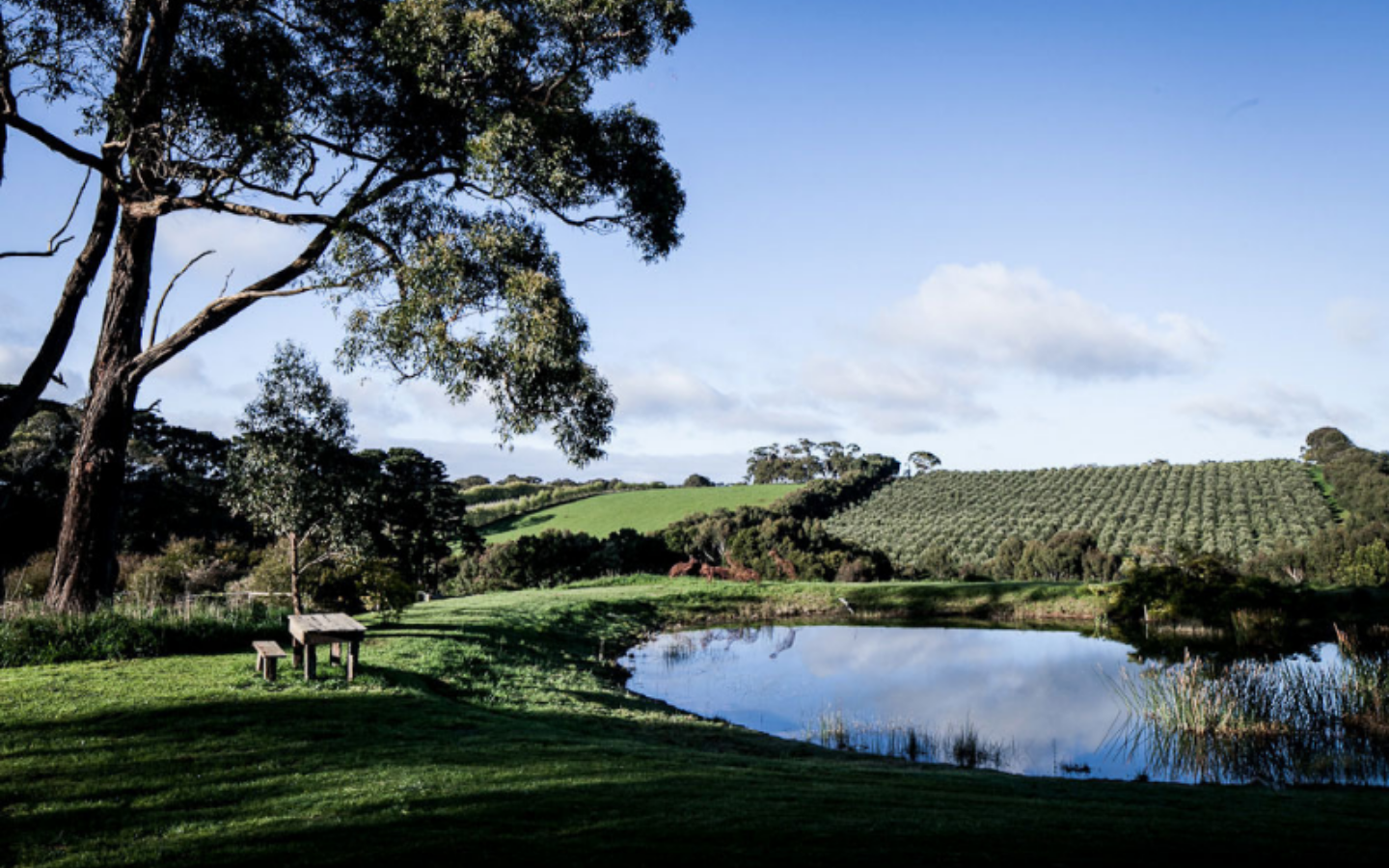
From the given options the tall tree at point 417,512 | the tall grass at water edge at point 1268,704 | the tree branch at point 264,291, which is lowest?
the tall grass at water edge at point 1268,704

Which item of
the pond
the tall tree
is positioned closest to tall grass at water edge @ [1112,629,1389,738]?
the pond

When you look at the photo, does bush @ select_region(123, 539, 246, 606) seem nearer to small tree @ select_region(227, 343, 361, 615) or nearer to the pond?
small tree @ select_region(227, 343, 361, 615)

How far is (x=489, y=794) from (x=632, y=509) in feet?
198

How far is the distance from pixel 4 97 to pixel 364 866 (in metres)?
15.2

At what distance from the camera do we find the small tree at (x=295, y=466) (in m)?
17.8

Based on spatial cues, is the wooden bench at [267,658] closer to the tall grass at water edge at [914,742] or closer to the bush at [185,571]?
the tall grass at water edge at [914,742]

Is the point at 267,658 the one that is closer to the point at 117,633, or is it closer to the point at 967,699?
the point at 117,633

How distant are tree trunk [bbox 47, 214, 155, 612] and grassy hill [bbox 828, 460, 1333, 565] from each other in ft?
130

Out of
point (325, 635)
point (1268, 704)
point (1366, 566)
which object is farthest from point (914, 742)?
point (1366, 566)

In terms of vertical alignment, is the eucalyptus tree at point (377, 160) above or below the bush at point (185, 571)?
above

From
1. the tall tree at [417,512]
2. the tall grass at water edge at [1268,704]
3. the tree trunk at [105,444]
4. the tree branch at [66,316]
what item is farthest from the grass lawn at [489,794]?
the tall tree at [417,512]

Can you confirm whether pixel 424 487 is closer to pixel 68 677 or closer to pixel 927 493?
pixel 68 677

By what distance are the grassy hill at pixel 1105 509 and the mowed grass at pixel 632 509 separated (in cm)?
846

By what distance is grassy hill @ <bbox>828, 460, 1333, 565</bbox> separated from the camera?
48469 millimetres
